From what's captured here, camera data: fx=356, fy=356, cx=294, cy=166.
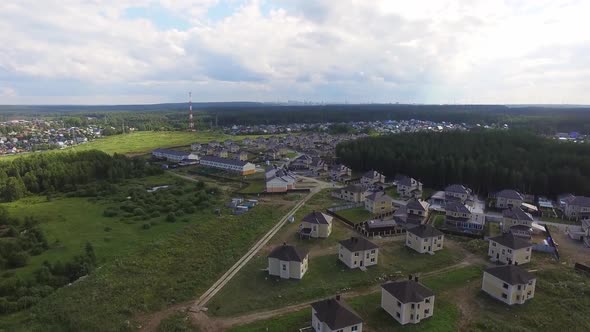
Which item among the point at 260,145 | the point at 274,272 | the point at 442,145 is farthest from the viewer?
the point at 260,145

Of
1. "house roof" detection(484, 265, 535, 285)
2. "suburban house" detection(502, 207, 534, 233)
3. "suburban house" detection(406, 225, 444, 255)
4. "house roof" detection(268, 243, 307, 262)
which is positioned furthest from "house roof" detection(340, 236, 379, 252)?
"suburban house" detection(502, 207, 534, 233)

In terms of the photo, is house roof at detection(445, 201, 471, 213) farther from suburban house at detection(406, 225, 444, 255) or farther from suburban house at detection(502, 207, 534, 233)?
suburban house at detection(406, 225, 444, 255)

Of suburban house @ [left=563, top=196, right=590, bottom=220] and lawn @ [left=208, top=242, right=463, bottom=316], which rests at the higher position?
suburban house @ [left=563, top=196, right=590, bottom=220]

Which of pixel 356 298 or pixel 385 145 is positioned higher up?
pixel 385 145

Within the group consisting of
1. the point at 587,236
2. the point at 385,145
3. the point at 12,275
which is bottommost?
the point at 12,275

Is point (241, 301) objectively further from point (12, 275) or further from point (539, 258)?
point (539, 258)

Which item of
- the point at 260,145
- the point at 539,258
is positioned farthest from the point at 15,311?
the point at 260,145
